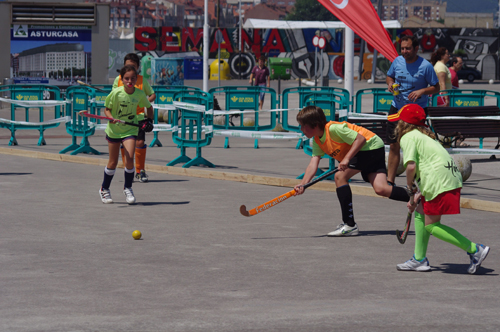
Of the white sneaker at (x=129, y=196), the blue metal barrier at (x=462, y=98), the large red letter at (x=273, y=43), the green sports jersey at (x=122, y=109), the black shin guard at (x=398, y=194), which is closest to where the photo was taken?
the black shin guard at (x=398, y=194)

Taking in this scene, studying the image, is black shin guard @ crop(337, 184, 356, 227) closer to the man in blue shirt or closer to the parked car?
the man in blue shirt

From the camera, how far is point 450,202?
19.2ft

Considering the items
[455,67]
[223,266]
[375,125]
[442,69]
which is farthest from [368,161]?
[455,67]

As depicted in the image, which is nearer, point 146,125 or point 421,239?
point 421,239

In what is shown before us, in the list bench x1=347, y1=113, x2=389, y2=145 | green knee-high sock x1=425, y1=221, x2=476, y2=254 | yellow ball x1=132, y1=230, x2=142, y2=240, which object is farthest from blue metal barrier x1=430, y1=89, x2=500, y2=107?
green knee-high sock x1=425, y1=221, x2=476, y2=254

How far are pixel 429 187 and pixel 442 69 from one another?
9877 millimetres

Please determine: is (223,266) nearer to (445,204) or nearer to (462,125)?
(445,204)

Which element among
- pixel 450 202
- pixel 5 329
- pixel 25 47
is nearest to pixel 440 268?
pixel 450 202

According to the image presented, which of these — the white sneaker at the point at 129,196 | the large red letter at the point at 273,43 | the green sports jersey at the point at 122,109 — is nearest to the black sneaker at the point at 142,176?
the green sports jersey at the point at 122,109

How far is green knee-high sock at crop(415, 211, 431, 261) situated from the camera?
19.6 ft

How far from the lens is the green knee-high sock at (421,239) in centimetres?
597

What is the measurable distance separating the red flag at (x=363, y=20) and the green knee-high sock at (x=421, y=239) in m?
5.80

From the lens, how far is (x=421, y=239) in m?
6.02

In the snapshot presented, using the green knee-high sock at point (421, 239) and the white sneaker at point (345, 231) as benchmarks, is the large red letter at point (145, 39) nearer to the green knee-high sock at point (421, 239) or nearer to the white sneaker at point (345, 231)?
the white sneaker at point (345, 231)
